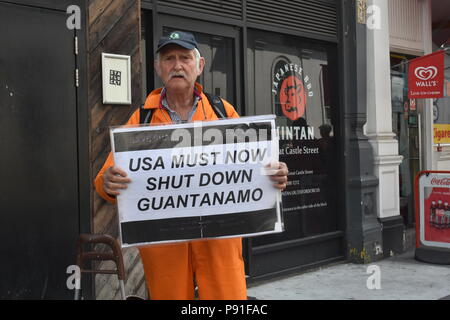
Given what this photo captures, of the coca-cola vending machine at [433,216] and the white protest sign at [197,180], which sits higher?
the white protest sign at [197,180]

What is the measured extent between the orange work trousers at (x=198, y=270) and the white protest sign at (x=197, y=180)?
0.11m

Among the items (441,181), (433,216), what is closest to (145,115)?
(441,181)

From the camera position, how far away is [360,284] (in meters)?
6.71

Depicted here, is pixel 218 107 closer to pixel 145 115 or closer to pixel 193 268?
pixel 145 115

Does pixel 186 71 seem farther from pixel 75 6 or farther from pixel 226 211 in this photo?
pixel 75 6

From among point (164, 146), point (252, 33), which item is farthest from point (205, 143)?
point (252, 33)

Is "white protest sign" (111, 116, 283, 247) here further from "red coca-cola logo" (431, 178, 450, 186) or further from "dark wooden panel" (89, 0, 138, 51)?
"red coca-cola logo" (431, 178, 450, 186)

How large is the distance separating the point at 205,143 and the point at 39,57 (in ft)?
7.82

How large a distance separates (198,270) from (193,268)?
5 centimetres

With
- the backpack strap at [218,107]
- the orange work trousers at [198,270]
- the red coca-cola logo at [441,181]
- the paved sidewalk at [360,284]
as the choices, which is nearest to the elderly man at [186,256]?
the orange work trousers at [198,270]

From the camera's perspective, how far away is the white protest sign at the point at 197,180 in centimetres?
284

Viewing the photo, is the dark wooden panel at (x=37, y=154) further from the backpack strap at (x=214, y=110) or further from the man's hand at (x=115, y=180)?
the man's hand at (x=115, y=180)

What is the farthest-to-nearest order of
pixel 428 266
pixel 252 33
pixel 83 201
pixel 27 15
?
1. pixel 428 266
2. pixel 252 33
3. pixel 83 201
4. pixel 27 15

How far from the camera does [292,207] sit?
7.27 m
